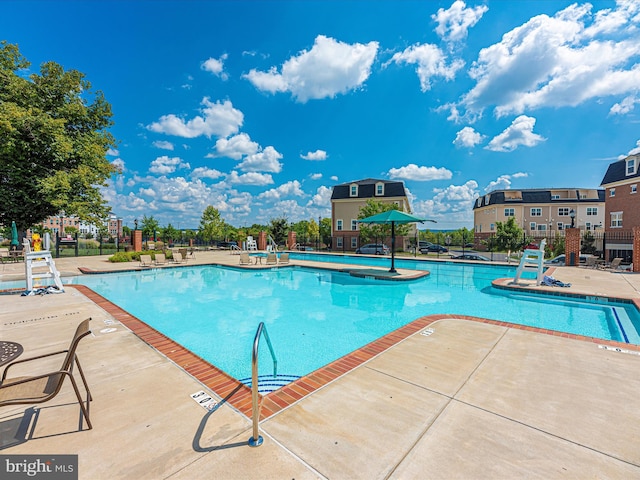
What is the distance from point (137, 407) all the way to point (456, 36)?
1692 cm

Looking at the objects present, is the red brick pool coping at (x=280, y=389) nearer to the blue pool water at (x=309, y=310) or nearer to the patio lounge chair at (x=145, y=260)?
the blue pool water at (x=309, y=310)

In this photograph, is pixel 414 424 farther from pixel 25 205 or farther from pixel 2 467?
pixel 25 205

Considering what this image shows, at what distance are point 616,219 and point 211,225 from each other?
41876mm

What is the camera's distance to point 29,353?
4020 millimetres

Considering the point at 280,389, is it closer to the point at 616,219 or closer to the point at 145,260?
the point at 145,260

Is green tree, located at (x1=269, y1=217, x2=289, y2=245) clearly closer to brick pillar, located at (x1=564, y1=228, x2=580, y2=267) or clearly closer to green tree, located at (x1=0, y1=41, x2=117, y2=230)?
green tree, located at (x1=0, y1=41, x2=117, y2=230)

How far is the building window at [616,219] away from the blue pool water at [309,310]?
2058 centimetres

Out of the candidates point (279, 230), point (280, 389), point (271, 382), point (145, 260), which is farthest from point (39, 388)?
point (279, 230)

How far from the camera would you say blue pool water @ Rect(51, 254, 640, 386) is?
221 inches

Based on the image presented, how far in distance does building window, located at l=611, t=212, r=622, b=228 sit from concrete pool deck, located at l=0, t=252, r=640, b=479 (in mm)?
29293

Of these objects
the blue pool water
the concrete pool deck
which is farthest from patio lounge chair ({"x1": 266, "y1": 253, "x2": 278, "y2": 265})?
the concrete pool deck

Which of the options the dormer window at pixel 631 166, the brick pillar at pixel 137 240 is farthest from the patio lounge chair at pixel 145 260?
the dormer window at pixel 631 166

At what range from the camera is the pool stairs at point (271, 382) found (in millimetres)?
3959

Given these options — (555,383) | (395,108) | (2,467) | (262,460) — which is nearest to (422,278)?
(555,383)
